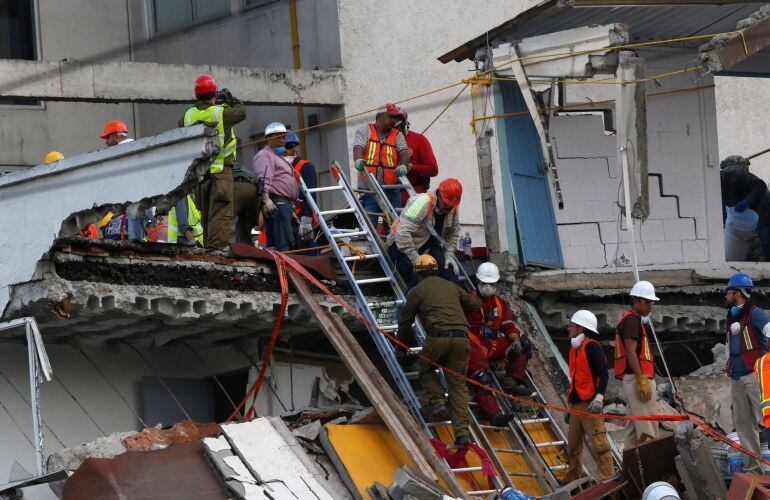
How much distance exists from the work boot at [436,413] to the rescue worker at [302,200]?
324cm

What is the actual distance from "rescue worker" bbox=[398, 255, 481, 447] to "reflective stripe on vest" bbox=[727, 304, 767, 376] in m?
2.90

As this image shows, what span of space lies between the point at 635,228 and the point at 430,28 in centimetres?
587

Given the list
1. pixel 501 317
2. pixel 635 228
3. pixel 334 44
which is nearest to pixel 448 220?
pixel 501 317

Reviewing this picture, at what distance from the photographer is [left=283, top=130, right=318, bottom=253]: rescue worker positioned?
18672mm

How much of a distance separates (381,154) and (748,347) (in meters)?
5.01

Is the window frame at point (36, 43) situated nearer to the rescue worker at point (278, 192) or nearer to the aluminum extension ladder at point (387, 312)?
the aluminum extension ladder at point (387, 312)

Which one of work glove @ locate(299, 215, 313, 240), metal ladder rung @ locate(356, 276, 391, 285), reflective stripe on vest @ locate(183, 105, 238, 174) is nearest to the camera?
reflective stripe on vest @ locate(183, 105, 238, 174)

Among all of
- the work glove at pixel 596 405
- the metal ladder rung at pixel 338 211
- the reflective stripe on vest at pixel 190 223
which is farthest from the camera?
the reflective stripe on vest at pixel 190 223

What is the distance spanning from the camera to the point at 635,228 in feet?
66.5

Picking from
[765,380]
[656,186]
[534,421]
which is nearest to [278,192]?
[534,421]

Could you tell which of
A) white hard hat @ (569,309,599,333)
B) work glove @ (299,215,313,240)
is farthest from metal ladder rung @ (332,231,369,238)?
white hard hat @ (569,309,599,333)

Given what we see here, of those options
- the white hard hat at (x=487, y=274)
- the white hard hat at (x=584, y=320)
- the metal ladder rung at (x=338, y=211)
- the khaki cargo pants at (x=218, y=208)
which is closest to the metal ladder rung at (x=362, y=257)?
the metal ladder rung at (x=338, y=211)

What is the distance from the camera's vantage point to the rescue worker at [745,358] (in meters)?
16.4

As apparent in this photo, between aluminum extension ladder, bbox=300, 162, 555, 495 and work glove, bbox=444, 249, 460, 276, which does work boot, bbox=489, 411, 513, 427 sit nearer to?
aluminum extension ladder, bbox=300, 162, 555, 495
